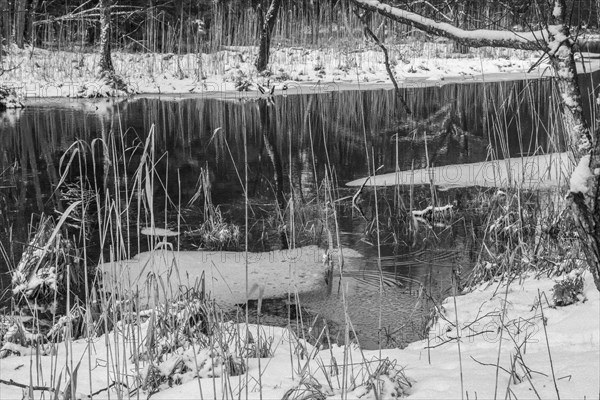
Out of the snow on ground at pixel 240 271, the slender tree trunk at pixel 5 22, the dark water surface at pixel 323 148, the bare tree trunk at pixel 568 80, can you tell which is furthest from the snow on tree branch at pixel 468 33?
the slender tree trunk at pixel 5 22

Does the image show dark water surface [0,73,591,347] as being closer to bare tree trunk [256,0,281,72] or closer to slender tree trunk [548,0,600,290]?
slender tree trunk [548,0,600,290]

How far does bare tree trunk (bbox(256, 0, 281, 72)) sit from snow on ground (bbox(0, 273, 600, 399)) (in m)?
14.6

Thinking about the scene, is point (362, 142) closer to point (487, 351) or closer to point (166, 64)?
point (487, 351)

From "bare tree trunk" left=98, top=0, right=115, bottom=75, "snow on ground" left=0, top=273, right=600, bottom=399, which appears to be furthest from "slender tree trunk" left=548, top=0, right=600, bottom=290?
"bare tree trunk" left=98, top=0, right=115, bottom=75

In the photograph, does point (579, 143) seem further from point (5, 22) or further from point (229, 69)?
point (5, 22)

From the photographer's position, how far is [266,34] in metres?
18.1

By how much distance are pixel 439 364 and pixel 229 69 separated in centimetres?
1612

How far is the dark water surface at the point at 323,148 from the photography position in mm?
4984

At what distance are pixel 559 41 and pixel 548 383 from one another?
115 centimetres

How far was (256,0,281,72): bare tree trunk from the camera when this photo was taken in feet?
58.9

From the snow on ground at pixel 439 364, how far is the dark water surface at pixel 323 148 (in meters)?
0.39

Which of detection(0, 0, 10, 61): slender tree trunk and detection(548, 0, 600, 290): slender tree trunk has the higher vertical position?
detection(0, 0, 10, 61): slender tree trunk

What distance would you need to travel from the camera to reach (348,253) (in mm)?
5793

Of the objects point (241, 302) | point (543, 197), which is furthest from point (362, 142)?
point (241, 302)
